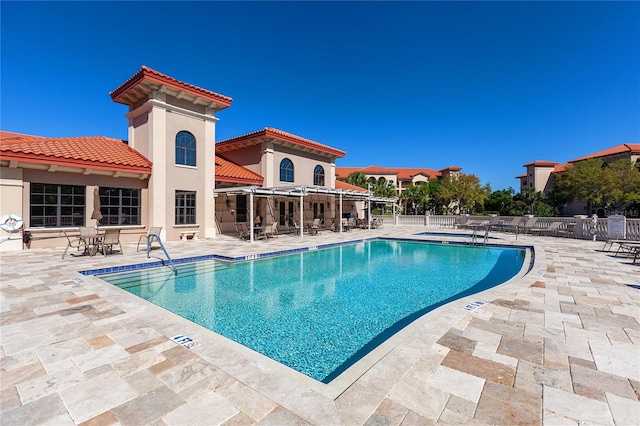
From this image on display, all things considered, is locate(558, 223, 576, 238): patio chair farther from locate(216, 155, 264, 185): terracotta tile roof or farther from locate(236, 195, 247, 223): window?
locate(236, 195, 247, 223): window

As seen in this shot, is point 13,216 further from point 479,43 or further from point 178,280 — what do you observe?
point 479,43

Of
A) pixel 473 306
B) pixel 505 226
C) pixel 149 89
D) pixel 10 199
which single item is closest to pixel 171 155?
pixel 149 89

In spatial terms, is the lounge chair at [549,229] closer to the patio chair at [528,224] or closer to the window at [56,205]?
the patio chair at [528,224]

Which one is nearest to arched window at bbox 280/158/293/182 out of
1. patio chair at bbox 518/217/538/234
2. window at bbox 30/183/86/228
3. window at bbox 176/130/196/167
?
window at bbox 176/130/196/167

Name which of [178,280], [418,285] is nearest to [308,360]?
[418,285]

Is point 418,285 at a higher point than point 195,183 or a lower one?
lower

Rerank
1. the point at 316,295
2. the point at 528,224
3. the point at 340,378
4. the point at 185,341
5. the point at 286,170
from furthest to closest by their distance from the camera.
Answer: the point at 286,170 < the point at 528,224 < the point at 316,295 < the point at 185,341 < the point at 340,378

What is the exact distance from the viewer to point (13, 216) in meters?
10.4

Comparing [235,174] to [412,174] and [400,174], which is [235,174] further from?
[412,174]

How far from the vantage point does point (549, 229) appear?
17453mm

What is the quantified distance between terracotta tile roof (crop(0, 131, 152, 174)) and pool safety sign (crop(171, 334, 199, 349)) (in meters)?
11.3

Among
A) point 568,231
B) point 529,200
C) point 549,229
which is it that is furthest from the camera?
point 529,200

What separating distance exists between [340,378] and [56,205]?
13.9 metres

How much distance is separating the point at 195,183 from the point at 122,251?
5.11 metres
